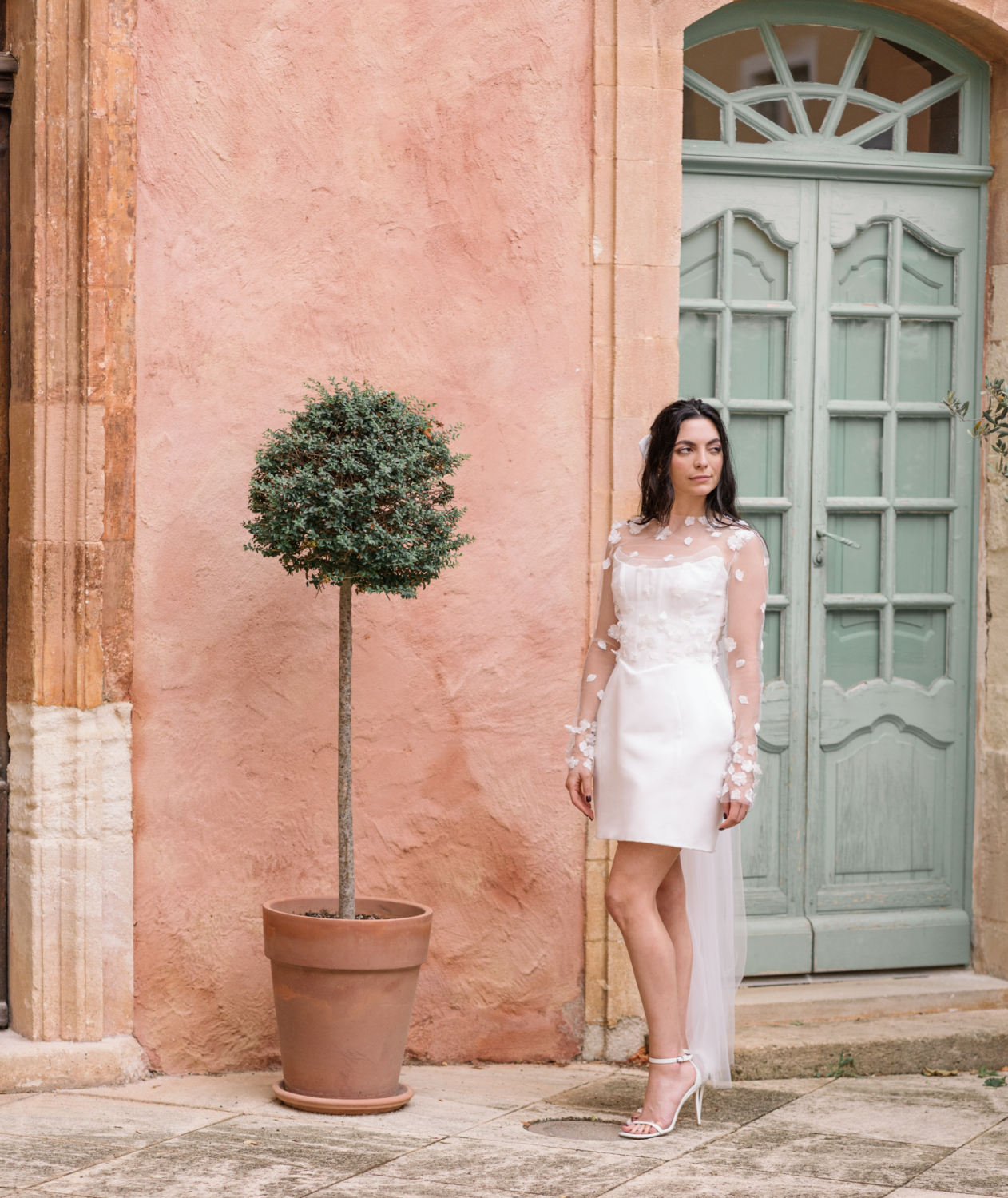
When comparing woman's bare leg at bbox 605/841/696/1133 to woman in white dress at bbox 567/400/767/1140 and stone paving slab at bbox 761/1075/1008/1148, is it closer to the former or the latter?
woman in white dress at bbox 567/400/767/1140

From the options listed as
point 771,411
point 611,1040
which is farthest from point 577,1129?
point 771,411

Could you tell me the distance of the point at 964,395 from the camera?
240 inches

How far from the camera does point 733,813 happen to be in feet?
14.8

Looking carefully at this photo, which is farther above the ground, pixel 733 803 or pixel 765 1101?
pixel 733 803

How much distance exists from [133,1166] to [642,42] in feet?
11.9

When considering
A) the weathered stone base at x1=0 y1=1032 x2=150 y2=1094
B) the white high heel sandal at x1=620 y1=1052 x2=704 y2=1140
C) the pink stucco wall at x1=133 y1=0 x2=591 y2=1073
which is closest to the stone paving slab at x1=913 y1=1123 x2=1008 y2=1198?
the white high heel sandal at x1=620 y1=1052 x2=704 y2=1140

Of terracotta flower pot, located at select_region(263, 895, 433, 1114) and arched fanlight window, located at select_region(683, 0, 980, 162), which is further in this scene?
arched fanlight window, located at select_region(683, 0, 980, 162)

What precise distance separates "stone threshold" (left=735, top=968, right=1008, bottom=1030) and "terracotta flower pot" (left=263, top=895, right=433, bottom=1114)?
1.33 meters

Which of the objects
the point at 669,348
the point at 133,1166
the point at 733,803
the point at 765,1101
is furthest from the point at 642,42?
the point at 133,1166

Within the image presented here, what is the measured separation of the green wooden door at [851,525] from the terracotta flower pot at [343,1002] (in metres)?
1.58

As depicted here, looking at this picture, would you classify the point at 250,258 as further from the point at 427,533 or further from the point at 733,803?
the point at 733,803

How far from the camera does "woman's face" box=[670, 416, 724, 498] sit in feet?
15.1
